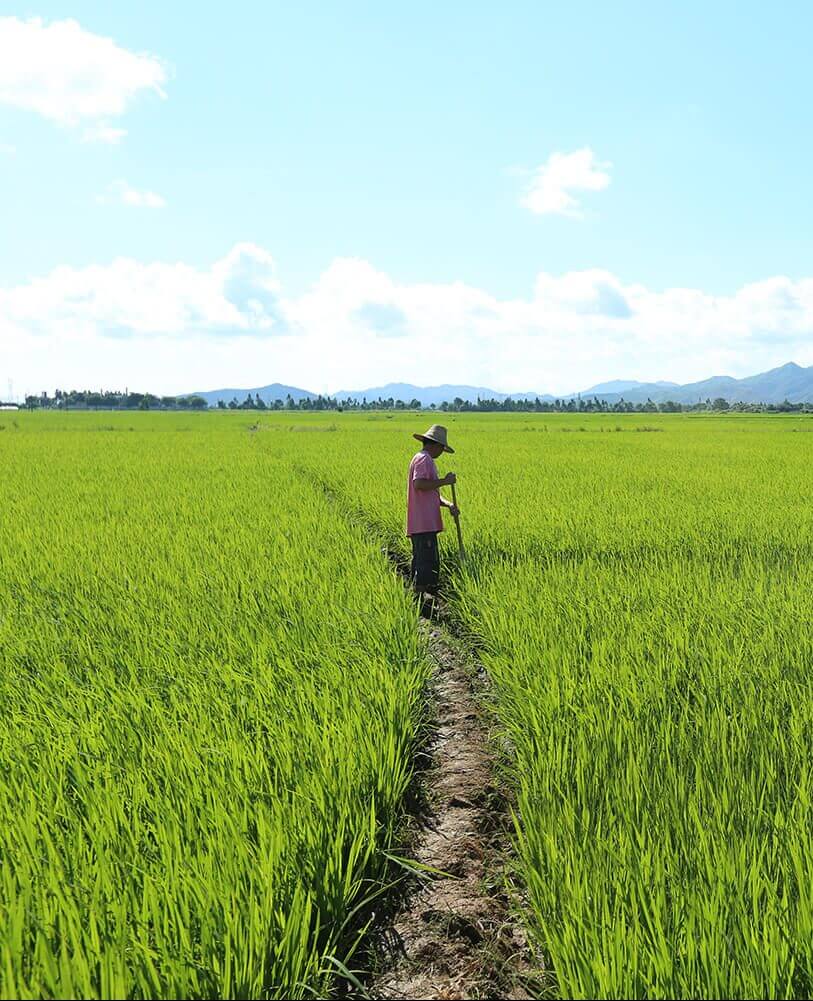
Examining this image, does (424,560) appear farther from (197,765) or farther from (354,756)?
(197,765)

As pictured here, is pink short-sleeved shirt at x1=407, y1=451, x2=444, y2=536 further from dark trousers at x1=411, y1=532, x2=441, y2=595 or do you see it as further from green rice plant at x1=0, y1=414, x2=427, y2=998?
green rice plant at x1=0, y1=414, x2=427, y2=998

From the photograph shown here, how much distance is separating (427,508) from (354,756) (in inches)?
113

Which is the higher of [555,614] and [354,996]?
[555,614]

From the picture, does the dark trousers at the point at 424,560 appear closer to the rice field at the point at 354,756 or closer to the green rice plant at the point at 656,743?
the green rice plant at the point at 656,743

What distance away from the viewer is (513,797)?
2393 millimetres

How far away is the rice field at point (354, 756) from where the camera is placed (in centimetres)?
141

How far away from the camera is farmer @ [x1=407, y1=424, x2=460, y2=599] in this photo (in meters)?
4.73

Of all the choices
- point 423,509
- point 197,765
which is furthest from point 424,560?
point 197,765

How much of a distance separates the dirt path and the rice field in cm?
11

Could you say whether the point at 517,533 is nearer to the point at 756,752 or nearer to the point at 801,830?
the point at 756,752

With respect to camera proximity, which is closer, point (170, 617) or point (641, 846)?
point (641, 846)

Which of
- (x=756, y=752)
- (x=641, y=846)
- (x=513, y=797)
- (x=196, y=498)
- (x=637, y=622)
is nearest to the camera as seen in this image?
(x=641, y=846)

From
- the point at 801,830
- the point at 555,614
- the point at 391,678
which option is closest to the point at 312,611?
the point at 391,678

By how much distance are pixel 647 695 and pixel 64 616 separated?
3.19 meters
